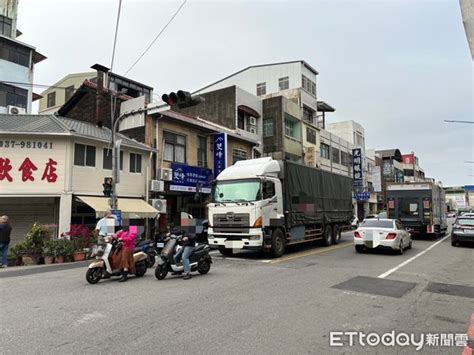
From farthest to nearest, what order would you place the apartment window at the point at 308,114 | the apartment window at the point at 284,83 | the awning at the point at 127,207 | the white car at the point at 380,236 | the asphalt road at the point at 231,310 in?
the apartment window at the point at 284,83
the apartment window at the point at 308,114
the awning at the point at 127,207
the white car at the point at 380,236
the asphalt road at the point at 231,310

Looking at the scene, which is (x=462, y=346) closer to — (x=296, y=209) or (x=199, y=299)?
(x=199, y=299)

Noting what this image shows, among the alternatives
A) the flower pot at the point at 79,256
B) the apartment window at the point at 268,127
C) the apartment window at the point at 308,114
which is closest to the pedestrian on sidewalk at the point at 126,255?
the flower pot at the point at 79,256

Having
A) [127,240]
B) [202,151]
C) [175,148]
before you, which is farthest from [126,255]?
[202,151]

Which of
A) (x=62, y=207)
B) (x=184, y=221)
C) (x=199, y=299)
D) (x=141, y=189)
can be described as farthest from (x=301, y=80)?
(x=199, y=299)

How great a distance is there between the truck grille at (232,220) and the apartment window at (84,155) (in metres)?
7.77

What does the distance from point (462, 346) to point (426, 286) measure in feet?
12.8

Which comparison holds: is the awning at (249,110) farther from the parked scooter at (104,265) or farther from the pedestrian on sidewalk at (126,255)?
the parked scooter at (104,265)

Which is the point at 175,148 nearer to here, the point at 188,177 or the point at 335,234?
the point at 188,177

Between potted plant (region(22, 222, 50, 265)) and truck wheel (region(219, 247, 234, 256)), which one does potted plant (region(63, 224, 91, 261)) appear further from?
truck wheel (region(219, 247, 234, 256))

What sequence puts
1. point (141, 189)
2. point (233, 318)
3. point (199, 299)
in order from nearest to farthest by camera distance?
point (233, 318)
point (199, 299)
point (141, 189)

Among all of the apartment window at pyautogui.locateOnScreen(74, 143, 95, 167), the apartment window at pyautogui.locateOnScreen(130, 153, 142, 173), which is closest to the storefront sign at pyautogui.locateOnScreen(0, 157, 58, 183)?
the apartment window at pyautogui.locateOnScreen(74, 143, 95, 167)

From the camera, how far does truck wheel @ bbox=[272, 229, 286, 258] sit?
1270 cm

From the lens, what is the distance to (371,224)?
47.8ft

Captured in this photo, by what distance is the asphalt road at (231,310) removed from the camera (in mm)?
4520
